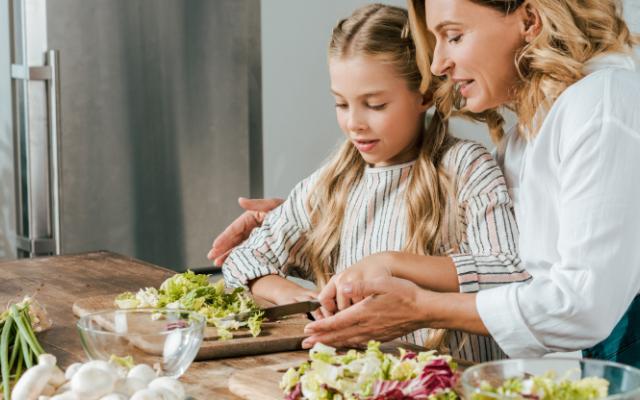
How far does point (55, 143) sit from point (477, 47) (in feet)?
7.67

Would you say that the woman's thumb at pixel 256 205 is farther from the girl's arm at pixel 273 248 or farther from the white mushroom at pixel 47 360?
the white mushroom at pixel 47 360

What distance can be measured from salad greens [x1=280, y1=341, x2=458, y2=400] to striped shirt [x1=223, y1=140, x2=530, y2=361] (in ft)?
1.89

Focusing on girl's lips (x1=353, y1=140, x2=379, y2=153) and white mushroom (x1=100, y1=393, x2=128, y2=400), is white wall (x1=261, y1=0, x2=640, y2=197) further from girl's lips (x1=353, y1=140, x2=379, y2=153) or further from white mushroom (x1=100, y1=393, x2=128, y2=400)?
white mushroom (x1=100, y1=393, x2=128, y2=400)

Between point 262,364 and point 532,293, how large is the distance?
1.45 ft

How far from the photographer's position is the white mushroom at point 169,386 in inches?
46.0

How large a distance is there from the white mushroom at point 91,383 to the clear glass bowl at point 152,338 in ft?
0.34

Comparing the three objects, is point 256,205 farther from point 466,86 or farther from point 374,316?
point 374,316

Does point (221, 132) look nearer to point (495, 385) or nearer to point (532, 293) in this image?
point (532, 293)

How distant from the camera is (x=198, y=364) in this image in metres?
1.50

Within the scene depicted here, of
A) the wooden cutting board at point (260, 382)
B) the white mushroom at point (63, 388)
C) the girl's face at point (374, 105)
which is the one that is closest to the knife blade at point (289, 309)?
the wooden cutting board at point (260, 382)

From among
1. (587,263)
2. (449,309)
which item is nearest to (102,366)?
(449,309)

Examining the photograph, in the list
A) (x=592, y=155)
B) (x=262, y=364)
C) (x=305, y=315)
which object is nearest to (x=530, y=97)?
(x=592, y=155)

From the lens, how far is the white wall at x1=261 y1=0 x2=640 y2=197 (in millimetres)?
4156

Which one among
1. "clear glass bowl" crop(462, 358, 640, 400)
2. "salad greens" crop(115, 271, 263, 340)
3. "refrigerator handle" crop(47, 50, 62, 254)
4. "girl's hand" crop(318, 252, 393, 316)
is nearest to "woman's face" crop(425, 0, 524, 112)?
"girl's hand" crop(318, 252, 393, 316)
